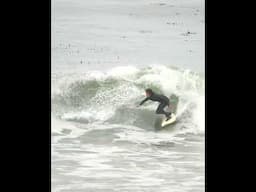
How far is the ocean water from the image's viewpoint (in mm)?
5324

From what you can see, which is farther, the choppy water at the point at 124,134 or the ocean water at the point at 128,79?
the ocean water at the point at 128,79

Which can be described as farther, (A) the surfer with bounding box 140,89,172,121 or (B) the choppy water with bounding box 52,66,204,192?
(A) the surfer with bounding box 140,89,172,121

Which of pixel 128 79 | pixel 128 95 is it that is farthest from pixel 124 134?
pixel 128 79

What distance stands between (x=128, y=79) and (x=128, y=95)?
0.13 meters

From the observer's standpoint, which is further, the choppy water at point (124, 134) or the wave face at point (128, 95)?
the wave face at point (128, 95)

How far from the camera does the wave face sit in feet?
17.7

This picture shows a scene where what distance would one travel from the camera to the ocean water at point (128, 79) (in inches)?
210

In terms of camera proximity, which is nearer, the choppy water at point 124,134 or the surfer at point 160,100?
the choppy water at point 124,134

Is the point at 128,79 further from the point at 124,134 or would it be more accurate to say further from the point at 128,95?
the point at 124,134

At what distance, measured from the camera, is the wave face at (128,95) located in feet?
17.7

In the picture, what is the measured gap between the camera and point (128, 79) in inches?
213

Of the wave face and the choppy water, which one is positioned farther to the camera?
the wave face

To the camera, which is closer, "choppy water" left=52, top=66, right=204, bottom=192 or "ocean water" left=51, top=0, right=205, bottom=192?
"choppy water" left=52, top=66, right=204, bottom=192
